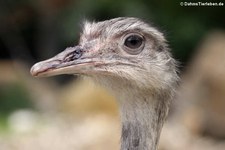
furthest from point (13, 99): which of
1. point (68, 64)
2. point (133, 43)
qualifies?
point (68, 64)

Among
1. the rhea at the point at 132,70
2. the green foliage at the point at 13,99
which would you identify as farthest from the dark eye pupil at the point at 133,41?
the green foliage at the point at 13,99

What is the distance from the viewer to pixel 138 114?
379 centimetres

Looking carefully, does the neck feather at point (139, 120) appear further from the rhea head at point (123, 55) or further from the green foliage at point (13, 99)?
the green foliage at point (13, 99)

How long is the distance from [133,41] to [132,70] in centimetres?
16

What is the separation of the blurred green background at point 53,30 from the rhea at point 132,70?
5.90m

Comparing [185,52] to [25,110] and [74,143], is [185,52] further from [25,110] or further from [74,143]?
[74,143]

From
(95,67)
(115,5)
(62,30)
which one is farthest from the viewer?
(62,30)

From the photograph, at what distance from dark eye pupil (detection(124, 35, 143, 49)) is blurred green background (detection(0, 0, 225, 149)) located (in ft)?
19.4

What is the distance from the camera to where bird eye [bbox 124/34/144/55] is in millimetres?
3840

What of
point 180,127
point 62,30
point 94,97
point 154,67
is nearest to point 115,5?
point 62,30

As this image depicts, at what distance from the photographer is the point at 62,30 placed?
40.0ft

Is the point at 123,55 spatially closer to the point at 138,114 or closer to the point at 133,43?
the point at 133,43

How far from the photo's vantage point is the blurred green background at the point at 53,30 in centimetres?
1118

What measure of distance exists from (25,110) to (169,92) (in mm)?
7026
